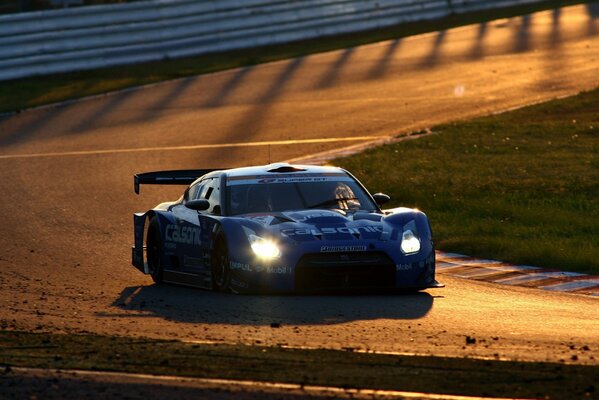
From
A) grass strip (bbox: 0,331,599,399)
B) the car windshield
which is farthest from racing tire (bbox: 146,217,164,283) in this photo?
grass strip (bbox: 0,331,599,399)

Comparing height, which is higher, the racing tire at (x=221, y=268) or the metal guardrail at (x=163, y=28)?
the metal guardrail at (x=163, y=28)

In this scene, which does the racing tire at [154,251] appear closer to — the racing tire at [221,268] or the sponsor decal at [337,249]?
the racing tire at [221,268]

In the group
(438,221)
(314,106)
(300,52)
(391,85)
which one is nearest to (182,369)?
(438,221)

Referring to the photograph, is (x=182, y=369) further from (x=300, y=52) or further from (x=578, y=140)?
(x=300, y=52)

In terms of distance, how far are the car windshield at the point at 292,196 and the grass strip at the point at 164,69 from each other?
13.0 m

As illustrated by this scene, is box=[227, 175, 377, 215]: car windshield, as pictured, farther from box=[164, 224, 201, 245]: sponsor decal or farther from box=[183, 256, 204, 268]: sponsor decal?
box=[183, 256, 204, 268]: sponsor decal

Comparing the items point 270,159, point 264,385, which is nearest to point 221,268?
point 264,385

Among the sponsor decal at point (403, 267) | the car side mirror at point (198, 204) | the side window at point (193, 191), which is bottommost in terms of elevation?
the sponsor decal at point (403, 267)

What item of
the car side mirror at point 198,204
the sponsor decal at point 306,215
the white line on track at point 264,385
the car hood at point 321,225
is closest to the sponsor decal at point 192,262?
the car side mirror at point 198,204

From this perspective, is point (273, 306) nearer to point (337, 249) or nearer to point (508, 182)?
point (337, 249)

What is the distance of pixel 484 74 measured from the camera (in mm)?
27203

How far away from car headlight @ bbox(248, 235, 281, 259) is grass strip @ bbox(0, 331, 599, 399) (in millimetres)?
2705

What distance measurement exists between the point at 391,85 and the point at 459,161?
A: 772 centimetres

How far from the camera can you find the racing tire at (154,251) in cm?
1225
